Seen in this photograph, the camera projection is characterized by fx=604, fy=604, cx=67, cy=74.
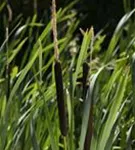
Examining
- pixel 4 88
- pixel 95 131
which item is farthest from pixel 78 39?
pixel 95 131

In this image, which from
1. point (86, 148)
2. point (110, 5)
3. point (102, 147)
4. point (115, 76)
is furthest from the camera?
point (110, 5)

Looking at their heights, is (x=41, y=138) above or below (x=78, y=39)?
below

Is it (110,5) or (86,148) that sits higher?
(110,5)

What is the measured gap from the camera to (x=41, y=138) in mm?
1559

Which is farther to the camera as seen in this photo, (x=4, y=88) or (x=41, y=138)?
(x=4, y=88)

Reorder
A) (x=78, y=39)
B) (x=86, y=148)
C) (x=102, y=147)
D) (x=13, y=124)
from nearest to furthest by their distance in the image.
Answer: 1. (x=86, y=148)
2. (x=102, y=147)
3. (x=13, y=124)
4. (x=78, y=39)

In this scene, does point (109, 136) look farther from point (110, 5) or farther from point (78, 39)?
point (110, 5)

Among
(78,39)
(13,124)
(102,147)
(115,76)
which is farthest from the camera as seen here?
(78,39)

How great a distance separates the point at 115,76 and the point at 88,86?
1.42 ft

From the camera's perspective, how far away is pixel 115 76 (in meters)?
1.66

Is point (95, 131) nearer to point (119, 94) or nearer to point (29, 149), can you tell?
point (119, 94)

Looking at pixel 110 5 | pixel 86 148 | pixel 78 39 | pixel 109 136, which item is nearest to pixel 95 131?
pixel 109 136

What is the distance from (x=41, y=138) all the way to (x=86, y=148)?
40cm

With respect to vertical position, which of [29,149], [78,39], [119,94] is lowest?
[29,149]
